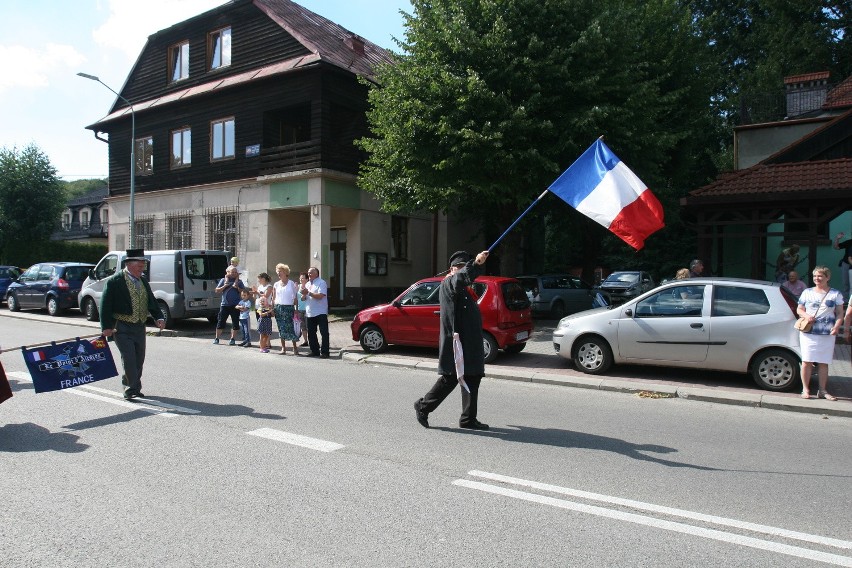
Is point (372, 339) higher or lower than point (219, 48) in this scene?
lower

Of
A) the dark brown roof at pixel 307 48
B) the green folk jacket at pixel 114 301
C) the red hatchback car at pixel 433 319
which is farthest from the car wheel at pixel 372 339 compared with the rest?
the dark brown roof at pixel 307 48

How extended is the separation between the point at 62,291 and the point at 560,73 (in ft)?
52.6

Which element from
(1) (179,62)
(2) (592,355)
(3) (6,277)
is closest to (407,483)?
(2) (592,355)

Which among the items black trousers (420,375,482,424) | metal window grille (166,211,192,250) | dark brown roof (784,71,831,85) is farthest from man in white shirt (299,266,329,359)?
dark brown roof (784,71,831,85)

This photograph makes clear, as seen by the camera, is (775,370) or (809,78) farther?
(809,78)

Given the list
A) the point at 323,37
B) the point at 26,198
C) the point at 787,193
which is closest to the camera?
the point at 787,193

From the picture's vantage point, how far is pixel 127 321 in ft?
24.7

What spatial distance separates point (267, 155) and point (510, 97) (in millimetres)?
9967

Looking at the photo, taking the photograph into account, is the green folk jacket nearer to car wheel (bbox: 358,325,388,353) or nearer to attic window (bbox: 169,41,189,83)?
car wheel (bbox: 358,325,388,353)

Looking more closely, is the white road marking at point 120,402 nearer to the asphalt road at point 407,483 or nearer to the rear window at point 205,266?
the asphalt road at point 407,483

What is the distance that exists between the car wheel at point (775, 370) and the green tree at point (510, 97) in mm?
6814

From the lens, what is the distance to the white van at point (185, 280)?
15492mm

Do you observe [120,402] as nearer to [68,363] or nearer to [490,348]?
[68,363]

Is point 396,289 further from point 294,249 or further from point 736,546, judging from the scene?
point 736,546
